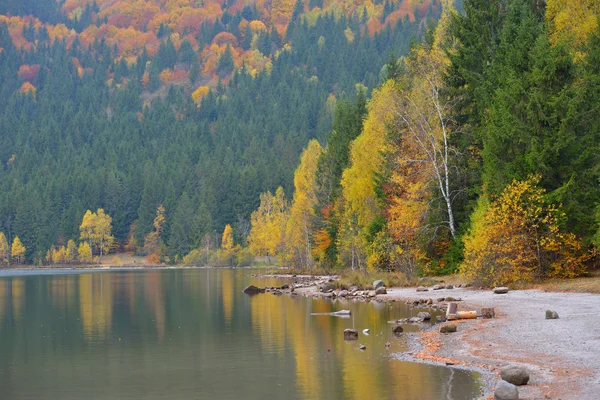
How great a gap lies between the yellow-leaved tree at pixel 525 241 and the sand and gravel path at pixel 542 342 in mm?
5169

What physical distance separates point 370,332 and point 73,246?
164 metres

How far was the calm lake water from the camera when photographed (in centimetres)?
2161

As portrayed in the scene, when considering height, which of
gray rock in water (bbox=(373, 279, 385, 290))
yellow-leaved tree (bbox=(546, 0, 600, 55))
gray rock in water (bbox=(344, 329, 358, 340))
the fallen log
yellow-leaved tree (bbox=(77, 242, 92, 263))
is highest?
yellow-leaved tree (bbox=(546, 0, 600, 55))

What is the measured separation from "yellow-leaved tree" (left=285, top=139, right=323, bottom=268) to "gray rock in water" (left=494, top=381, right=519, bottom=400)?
70.0 metres

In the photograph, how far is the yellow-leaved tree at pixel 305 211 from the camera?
296ft

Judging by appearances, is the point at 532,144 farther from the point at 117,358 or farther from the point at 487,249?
the point at 117,358

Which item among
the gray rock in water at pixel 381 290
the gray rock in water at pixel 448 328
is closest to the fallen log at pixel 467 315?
the gray rock in water at pixel 448 328

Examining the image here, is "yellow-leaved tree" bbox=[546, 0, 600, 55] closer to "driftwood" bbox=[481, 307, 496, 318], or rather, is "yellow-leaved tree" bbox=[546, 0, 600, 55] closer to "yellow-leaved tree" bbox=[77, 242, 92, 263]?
"driftwood" bbox=[481, 307, 496, 318]

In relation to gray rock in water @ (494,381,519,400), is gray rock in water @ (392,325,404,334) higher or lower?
higher

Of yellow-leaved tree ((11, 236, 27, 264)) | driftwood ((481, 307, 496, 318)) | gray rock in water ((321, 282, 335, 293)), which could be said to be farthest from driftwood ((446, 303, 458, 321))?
yellow-leaved tree ((11, 236, 27, 264))

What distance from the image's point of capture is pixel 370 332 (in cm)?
3209

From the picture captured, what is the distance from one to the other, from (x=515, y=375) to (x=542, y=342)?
595cm

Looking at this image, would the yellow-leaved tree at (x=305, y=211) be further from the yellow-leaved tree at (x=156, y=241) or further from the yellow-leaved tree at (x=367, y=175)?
the yellow-leaved tree at (x=156, y=241)

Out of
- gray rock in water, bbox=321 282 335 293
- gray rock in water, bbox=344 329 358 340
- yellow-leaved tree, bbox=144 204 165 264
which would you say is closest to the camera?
gray rock in water, bbox=344 329 358 340
